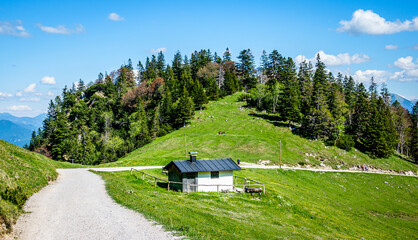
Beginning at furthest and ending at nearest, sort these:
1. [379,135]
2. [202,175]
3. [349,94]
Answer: [349,94] → [379,135] → [202,175]

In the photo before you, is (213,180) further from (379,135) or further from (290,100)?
(379,135)

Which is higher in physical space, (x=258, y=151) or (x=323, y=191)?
(x=258, y=151)

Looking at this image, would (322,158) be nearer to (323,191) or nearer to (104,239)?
(323,191)

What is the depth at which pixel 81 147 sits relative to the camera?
316ft

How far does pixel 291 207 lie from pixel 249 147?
4225cm

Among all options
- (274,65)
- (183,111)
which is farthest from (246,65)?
(183,111)

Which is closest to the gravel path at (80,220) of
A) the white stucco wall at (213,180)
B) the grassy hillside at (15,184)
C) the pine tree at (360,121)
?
the grassy hillside at (15,184)

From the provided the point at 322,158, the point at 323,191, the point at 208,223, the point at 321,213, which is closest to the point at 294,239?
the point at 208,223

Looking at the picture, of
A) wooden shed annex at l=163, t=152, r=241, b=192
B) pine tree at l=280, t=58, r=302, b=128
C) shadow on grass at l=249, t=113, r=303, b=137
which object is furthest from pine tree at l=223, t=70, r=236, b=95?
wooden shed annex at l=163, t=152, r=241, b=192

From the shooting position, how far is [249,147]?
247 feet

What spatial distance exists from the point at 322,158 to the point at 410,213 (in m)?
27.4

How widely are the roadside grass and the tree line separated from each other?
967 inches

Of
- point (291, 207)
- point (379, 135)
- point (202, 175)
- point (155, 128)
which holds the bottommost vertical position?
point (291, 207)

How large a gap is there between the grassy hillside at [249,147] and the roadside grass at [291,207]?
9.95 m
